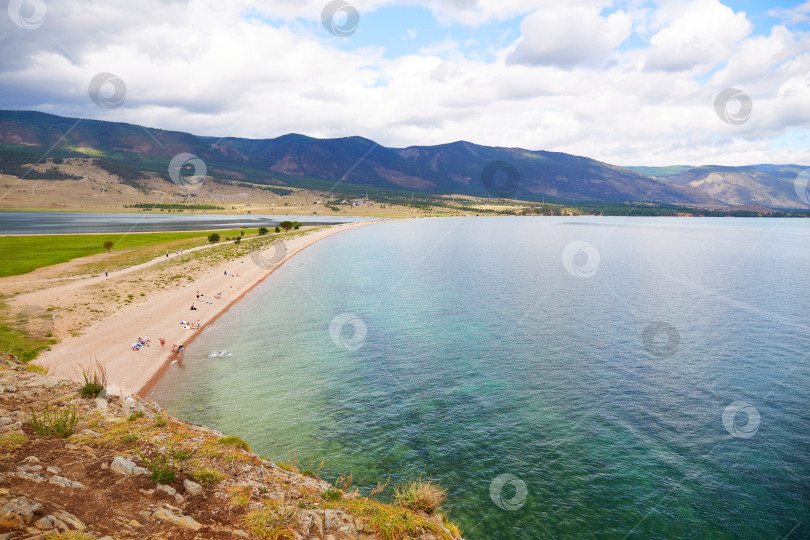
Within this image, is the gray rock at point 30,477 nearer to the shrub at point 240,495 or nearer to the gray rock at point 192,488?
the gray rock at point 192,488

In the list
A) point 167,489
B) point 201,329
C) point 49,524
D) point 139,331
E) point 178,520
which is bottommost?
point 201,329

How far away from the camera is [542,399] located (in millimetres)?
30375

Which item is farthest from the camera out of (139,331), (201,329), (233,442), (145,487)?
(201,329)

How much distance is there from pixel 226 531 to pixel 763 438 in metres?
30.4

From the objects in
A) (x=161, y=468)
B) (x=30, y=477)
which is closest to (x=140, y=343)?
(x=161, y=468)

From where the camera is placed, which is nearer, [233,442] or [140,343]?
[233,442]

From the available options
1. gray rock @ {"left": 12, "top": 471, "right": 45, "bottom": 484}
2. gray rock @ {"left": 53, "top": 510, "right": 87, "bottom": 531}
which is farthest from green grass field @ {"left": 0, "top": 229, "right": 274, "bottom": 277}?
gray rock @ {"left": 53, "top": 510, "right": 87, "bottom": 531}

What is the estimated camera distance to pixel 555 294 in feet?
211

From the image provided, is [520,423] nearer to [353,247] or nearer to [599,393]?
[599,393]

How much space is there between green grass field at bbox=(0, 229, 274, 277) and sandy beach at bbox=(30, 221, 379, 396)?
76.5 feet

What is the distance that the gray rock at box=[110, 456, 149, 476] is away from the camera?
13.1 metres

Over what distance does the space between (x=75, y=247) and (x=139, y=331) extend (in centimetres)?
8162

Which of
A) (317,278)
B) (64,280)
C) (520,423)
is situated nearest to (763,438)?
(520,423)

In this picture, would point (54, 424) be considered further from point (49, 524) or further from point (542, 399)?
point (542, 399)
